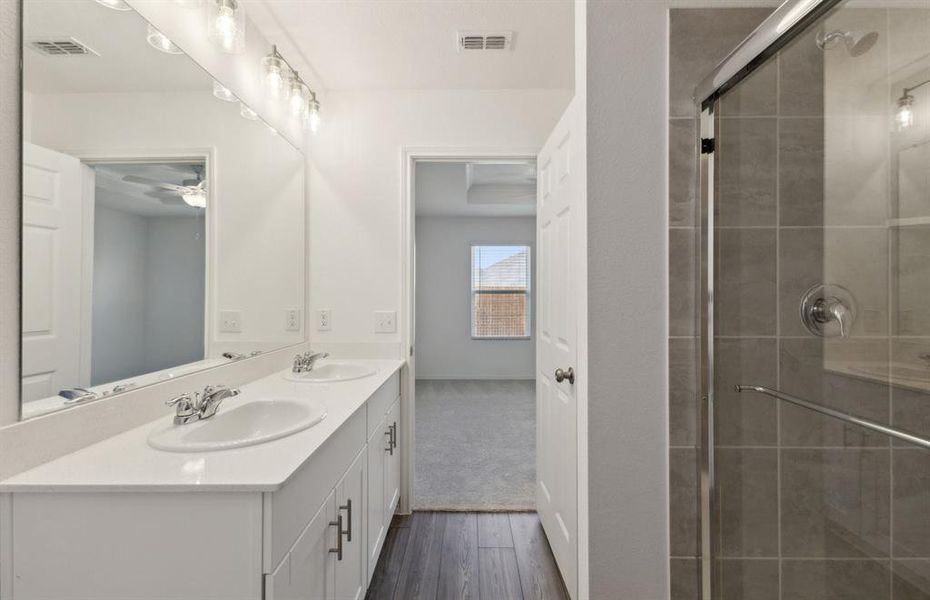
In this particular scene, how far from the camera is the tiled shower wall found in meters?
0.85

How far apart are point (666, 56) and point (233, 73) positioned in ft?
5.48

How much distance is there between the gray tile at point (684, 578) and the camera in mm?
1177

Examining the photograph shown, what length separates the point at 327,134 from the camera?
7.88ft

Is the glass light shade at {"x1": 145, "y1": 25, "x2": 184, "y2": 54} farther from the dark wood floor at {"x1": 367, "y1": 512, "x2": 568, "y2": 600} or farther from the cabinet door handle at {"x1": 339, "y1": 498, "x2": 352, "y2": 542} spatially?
the dark wood floor at {"x1": 367, "y1": 512, "x2": 568, "y2": 600}

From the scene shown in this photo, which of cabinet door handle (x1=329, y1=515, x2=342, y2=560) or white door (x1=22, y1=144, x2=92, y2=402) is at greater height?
white door (x1=22, y1=144, x2=92, y2=402)

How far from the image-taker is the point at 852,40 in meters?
0.88

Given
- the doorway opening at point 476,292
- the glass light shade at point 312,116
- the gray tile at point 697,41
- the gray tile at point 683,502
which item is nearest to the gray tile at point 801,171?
the gray tile at point 697,41

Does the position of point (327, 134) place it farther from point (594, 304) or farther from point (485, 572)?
point (485, 572)

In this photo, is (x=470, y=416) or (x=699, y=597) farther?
(x=470, y=416)

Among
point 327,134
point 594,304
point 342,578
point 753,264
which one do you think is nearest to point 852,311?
point 753,264

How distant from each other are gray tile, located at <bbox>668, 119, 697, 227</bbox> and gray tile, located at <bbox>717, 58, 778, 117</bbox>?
0.10 metres

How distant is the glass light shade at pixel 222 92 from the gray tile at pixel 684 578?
2241 millimetres

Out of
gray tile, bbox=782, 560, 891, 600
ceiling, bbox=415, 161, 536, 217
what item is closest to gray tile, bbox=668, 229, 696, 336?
gray tile, bbox=782, 560, 891, 600

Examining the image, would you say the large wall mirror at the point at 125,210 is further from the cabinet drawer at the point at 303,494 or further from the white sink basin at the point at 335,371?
the cabinet drawer at the point at 303,494
